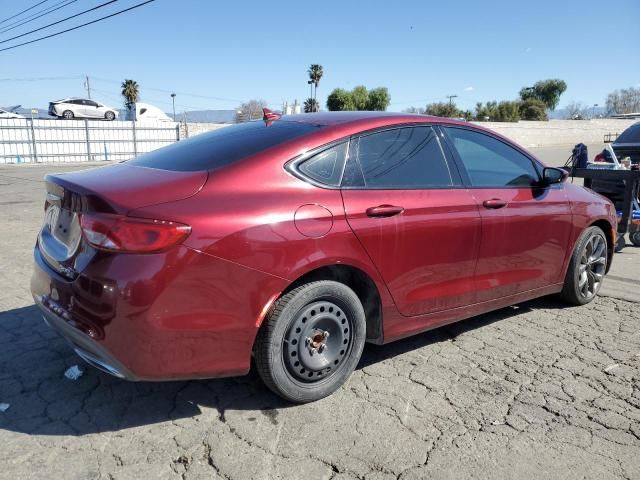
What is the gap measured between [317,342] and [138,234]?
1.16 meters

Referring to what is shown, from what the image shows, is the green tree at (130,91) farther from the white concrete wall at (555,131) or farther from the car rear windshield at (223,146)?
the car rear windshield at (223,146)

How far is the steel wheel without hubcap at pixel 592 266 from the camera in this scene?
4641mm

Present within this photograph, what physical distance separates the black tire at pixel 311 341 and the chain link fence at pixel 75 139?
2559cm

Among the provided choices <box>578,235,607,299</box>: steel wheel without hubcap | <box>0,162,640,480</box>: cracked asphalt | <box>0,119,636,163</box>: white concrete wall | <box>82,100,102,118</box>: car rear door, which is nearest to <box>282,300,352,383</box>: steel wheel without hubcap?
<box>0,162,640,480</box>: cracked asphalt

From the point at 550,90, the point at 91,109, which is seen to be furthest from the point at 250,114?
the point at 550,90

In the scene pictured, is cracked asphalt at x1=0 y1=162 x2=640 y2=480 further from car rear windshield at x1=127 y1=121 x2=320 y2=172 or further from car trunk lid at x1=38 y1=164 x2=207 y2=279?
car rear windshield at x1=127 y1=121 x2=320 y2=172

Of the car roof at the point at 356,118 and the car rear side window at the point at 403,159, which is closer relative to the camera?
the car rear side window at the point at 403,159

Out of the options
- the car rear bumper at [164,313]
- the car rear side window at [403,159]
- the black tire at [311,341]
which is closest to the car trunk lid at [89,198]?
the car rear bumper at [164,313]

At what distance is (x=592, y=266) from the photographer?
4.80m

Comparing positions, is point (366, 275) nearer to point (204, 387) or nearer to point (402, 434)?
point (402, 434)

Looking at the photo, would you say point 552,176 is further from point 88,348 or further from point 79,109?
point 79,109

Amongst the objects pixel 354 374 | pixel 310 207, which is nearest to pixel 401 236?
pixel 310 207

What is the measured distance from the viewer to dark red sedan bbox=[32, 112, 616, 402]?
239 cm

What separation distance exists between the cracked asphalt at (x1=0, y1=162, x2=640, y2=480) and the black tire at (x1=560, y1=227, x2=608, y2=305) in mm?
683
